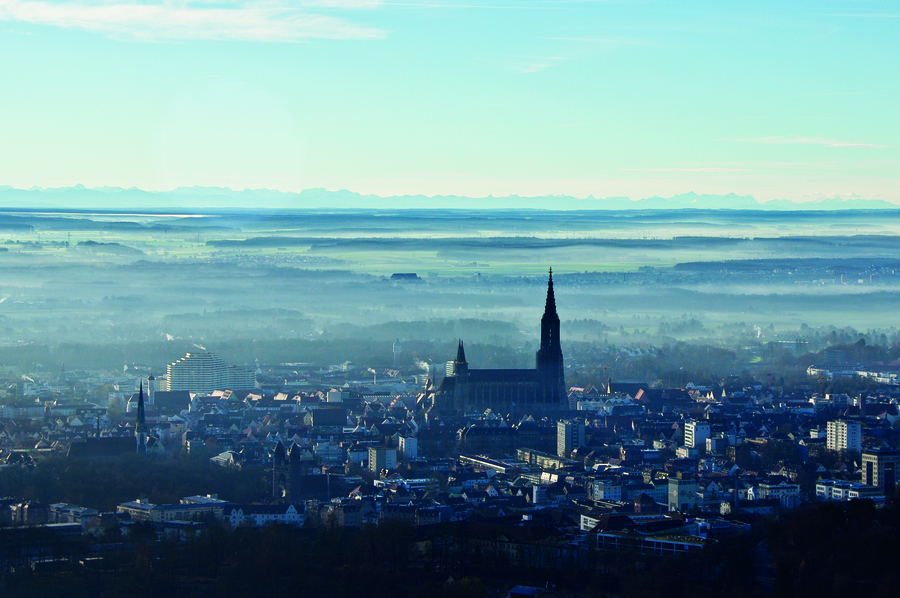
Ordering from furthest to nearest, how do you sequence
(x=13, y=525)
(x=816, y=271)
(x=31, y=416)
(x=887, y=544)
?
(x=816, y=271)
(x=31, y=416)
(x=13, y=525)
(x=887, y=544)

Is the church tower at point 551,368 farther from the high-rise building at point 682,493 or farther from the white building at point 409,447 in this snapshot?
the high-rise building at point 682,493

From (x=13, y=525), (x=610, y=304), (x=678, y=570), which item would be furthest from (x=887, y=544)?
(x=610, y=304)

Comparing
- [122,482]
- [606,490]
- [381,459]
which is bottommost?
[381,459]

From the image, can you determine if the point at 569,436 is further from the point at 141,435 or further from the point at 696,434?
the point at 141,435

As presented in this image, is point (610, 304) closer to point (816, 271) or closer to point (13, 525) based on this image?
point (816, 271)

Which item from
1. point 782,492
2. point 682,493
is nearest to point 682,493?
point 682,493

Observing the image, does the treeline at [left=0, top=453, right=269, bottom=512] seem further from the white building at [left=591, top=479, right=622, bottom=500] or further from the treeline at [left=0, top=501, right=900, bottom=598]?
the white building at [left=591, top=479, right=622, bottom=500]
